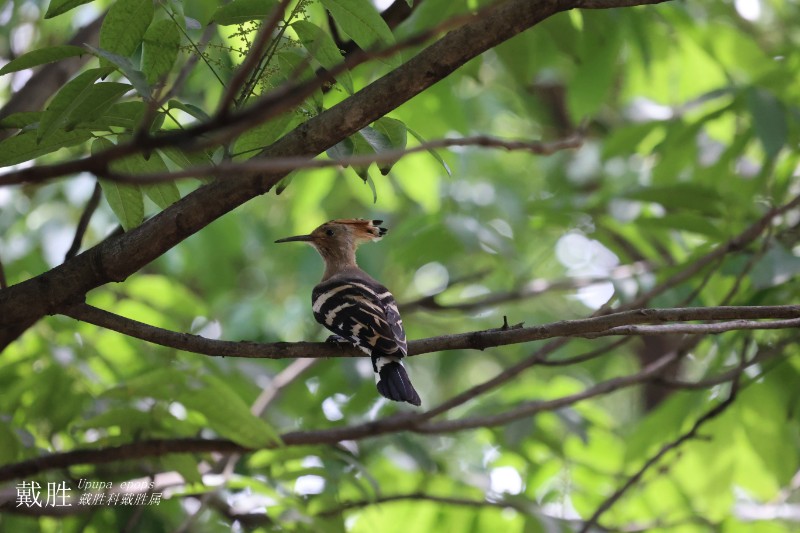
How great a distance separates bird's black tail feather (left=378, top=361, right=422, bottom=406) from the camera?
10.8ft

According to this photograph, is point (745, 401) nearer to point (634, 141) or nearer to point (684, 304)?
point (684, 304)

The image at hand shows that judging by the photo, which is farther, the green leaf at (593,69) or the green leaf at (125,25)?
the green leaf at (593,69)

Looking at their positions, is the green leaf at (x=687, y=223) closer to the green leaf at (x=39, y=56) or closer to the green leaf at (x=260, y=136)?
the green leaf at (x=260, y=136)

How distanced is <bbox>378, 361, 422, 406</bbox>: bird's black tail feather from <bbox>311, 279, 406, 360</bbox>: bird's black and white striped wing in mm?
56

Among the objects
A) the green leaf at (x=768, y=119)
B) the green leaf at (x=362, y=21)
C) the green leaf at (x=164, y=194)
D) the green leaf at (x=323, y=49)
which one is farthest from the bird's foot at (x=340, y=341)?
the green leaf at (x=768, y=119)

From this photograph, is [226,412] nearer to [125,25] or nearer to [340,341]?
[340,341]

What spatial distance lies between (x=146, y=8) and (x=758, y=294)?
2566 mm

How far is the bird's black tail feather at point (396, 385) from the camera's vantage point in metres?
3.28

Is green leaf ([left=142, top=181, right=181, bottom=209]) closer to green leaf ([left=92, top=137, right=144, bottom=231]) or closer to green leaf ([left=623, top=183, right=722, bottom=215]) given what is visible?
green leaf ([left=92, top=137, right=144, bottom=231])

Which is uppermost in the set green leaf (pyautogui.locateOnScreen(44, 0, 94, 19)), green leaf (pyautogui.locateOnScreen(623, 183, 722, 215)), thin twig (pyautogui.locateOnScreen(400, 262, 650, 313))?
thin twig (pyautogui.locateOnScreen(400, 262, 650, 313))

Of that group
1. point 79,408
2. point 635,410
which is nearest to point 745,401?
point 79,408

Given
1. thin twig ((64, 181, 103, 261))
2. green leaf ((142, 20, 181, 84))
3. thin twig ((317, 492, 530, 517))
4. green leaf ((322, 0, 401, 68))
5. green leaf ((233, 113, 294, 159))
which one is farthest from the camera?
thin twig ((317, 492, 530, 517))

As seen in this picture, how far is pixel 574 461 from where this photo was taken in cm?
448

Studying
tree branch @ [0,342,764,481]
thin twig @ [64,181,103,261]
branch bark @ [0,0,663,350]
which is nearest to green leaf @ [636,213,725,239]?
tree branch @ [0,342,764,481]
